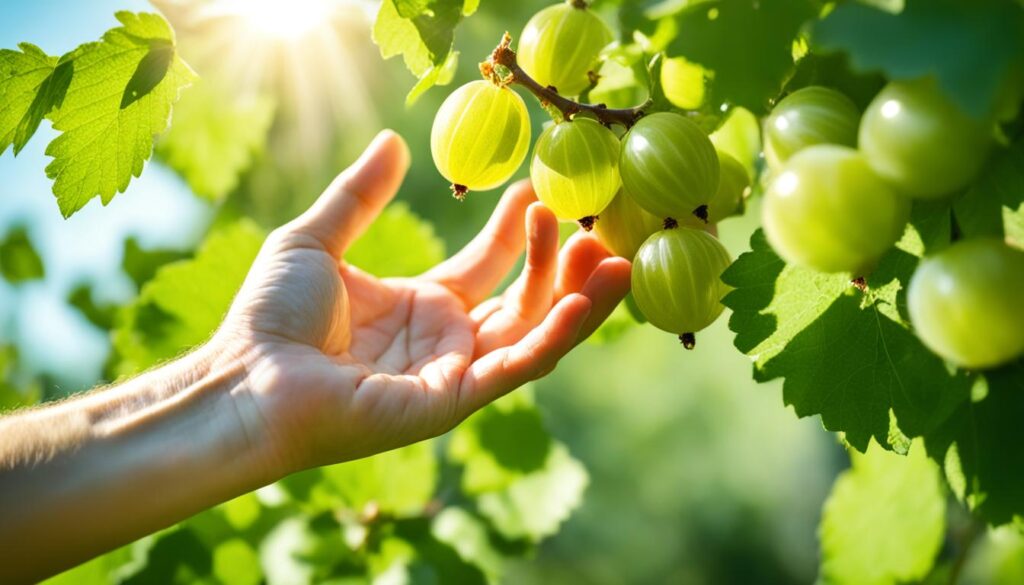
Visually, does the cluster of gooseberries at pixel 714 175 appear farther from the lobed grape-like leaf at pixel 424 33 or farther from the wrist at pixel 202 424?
the wrist at pixel 202 424

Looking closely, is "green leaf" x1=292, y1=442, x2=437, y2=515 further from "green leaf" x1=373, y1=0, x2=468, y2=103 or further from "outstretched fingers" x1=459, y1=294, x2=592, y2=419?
"green leaf" x1=373, y1=0, x2=468, y2=103

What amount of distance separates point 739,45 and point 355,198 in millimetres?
611

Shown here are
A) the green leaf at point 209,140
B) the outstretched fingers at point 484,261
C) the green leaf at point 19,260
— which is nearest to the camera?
the outstretched fingers at point 484,261

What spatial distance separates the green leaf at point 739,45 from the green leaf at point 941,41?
0.06m

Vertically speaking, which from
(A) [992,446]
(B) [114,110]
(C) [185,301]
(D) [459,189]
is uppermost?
(B) [114,110]

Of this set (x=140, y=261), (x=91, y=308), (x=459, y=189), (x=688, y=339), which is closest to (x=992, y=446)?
(x=688, y=339)

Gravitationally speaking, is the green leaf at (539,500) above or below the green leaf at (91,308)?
below

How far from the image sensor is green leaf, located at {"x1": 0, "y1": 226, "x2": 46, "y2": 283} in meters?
1.34

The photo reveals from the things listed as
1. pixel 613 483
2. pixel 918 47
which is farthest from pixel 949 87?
pixel 613 483

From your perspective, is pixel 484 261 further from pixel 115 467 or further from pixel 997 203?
pixel 997 203

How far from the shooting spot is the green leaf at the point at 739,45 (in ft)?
1.53

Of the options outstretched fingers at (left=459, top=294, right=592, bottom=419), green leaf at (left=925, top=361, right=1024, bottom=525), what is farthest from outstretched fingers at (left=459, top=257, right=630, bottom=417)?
green leaf at (left=925, top=361, right=1024, bottom=525)

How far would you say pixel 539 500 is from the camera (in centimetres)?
107

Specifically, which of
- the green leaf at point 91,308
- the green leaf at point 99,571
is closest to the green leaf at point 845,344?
the green leaf at point 99,571
